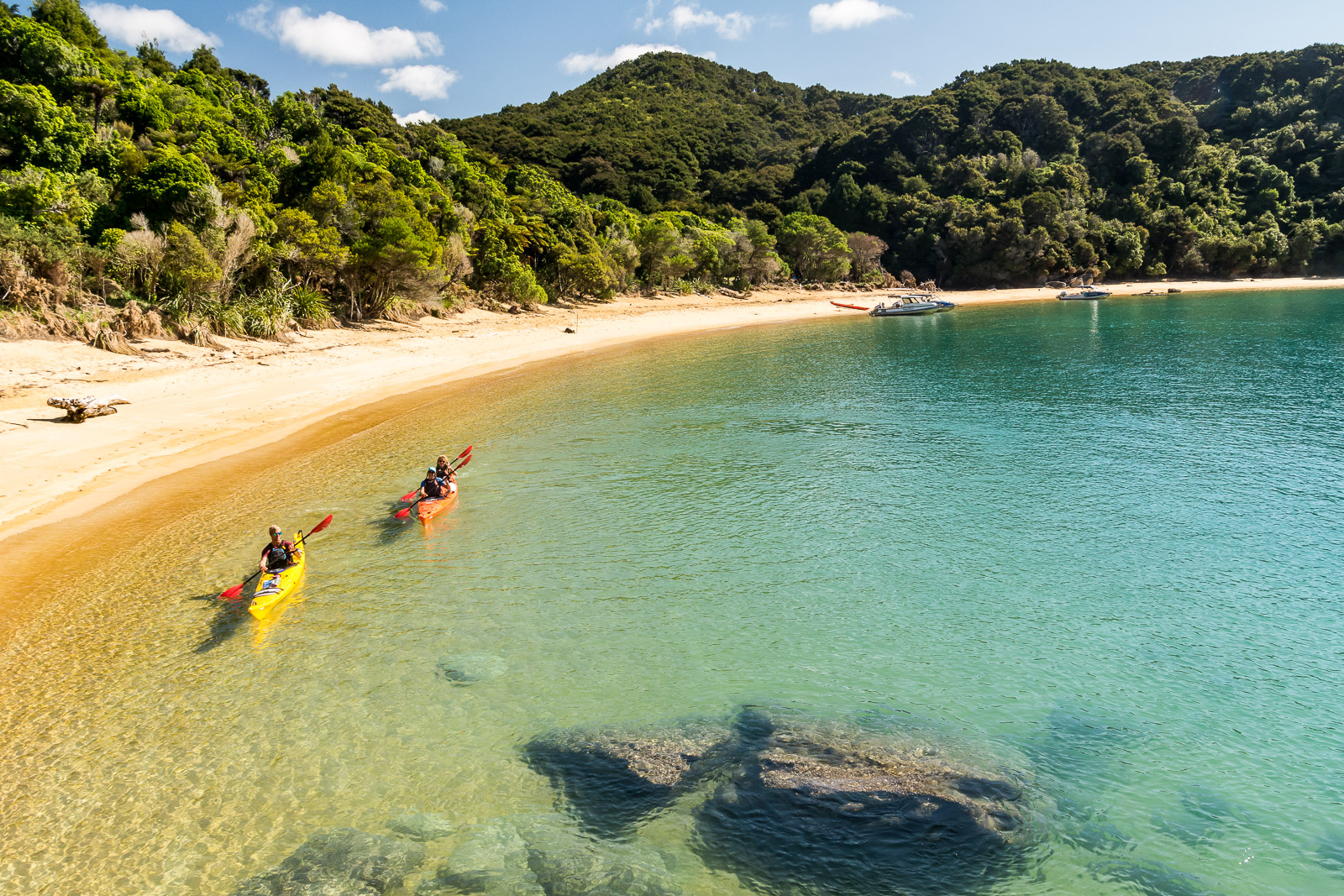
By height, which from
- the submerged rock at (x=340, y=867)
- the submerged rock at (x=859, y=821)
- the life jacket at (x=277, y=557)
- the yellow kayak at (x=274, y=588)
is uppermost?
the life jacket at (x=277, y=557)

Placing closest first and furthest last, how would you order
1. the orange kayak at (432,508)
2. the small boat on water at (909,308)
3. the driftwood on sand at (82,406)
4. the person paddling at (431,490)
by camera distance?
the orange kayak at (432,508) → the person paddling at (431,490) → the driftwood on sand at (82,406) → the small boat on water at (909,308)

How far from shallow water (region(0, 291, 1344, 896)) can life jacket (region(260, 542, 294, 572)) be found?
2.46 feet

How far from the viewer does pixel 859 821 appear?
766cm

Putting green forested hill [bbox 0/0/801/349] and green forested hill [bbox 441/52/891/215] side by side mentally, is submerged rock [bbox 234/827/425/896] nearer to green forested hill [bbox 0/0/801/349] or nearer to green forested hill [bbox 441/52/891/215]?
green forested hill [bbox 0/0/801/349]

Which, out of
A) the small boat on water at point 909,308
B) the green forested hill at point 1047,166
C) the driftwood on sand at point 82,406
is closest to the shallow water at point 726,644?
the driftwood on sand at point 82,406

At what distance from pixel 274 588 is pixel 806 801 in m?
10.3

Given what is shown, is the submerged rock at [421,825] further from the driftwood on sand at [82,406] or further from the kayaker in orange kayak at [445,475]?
the driftwood on sand at [82,406]

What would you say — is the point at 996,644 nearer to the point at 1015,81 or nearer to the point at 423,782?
the point at 423,782

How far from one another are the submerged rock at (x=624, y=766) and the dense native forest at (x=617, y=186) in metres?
30.8

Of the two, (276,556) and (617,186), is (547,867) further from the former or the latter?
(617,186)

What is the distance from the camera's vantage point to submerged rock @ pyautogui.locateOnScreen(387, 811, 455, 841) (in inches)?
312

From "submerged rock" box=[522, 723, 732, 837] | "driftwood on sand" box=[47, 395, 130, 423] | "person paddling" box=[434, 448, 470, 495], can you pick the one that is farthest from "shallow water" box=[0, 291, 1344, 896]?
"driftwood on sand" box=[47, 395, 130, 423]

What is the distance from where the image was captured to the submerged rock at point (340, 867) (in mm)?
7137

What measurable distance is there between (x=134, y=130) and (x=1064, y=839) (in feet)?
176
